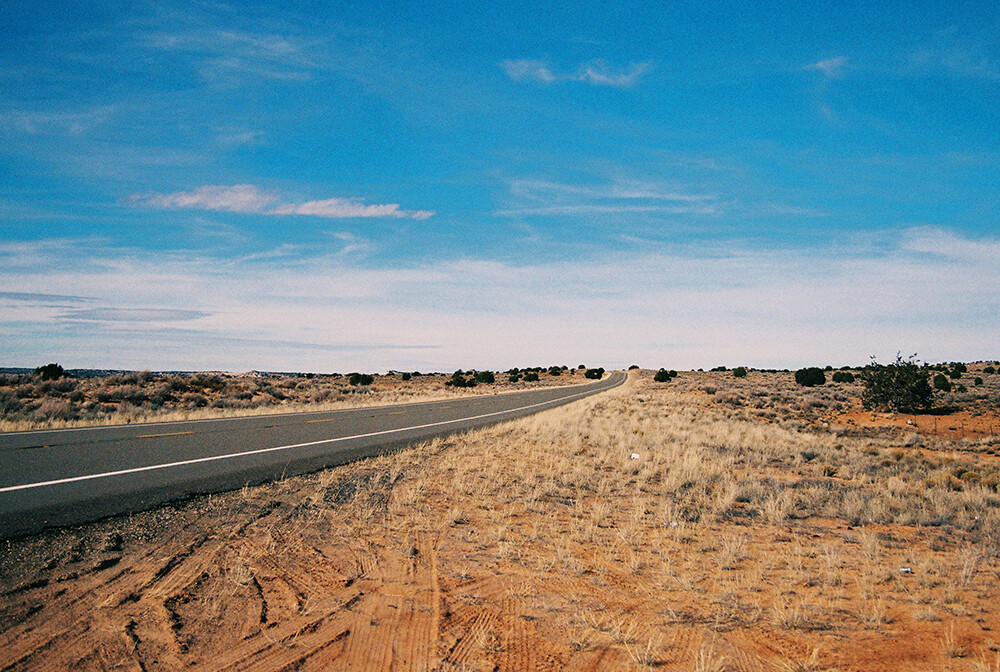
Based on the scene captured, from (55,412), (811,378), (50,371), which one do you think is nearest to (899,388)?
(811,378)

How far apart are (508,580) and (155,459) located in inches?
348

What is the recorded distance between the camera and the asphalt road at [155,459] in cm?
754

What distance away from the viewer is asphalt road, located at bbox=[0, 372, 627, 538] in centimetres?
754

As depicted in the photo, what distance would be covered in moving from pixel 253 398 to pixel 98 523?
29.0 metres

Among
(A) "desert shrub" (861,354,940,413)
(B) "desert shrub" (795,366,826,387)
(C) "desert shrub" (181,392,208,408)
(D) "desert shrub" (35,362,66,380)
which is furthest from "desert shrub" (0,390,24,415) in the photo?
(B) "desert shrub" (795,366,826,387)

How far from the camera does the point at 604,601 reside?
555 cm

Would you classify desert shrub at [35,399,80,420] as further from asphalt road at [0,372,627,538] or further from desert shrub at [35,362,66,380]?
desert shrub at [35,362,66,380]

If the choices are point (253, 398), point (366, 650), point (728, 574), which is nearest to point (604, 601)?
point (728, 574)

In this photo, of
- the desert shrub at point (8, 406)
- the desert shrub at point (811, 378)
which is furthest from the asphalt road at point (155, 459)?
the desert shrub at point (811, 378)

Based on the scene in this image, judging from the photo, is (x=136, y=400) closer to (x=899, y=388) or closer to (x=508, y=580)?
(x=508, y=580)

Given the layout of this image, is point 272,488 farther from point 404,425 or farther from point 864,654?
point 404,425

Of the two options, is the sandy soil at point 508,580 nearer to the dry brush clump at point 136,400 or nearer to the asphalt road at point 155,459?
the asphalt road at point 155,459

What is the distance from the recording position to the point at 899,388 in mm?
29984

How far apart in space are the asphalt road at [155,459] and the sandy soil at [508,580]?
31.1 inches
